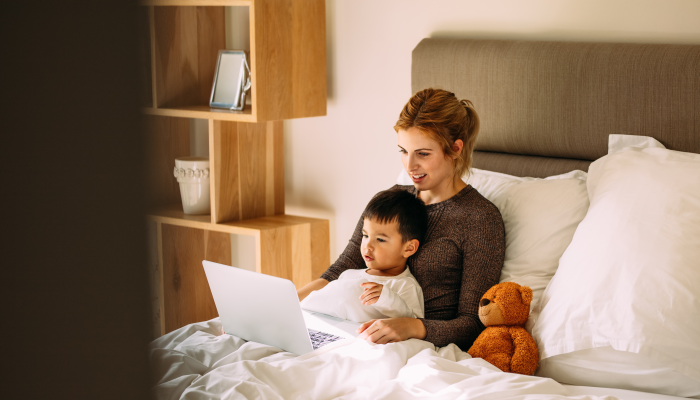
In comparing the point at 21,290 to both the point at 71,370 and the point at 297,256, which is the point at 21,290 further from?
the point at 297,256

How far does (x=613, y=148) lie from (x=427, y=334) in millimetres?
703

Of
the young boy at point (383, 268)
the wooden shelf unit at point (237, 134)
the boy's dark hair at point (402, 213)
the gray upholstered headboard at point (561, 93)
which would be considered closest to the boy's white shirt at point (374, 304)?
the young boy at point (383, 268)

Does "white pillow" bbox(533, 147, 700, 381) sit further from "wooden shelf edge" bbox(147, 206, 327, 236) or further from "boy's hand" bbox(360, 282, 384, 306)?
"wooden shelf edge" bbox(147, 206, 327, 236)

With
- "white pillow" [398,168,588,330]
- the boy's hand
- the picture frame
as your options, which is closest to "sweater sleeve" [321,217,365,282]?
the boy's hand

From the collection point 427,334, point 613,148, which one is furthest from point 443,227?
point 613,148

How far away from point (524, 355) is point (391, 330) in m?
0.28

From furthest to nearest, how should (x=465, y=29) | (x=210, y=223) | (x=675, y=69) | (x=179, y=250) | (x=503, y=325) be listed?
(x=179, y=250) < (x=210, y=223) < (x=465, y=29) < (x=675, y=69) < (x=503, y=325)

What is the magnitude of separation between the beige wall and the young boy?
0.74 m

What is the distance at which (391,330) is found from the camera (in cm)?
135

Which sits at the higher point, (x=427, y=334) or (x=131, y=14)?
(x=131, y=14)

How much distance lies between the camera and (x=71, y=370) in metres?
0.15

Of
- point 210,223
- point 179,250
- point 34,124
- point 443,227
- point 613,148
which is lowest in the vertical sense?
point 179,250

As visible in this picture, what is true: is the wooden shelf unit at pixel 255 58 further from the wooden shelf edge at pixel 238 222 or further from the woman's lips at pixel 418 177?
the woman's lips at pixel 418 177

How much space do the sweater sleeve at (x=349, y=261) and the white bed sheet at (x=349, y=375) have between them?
421mm
